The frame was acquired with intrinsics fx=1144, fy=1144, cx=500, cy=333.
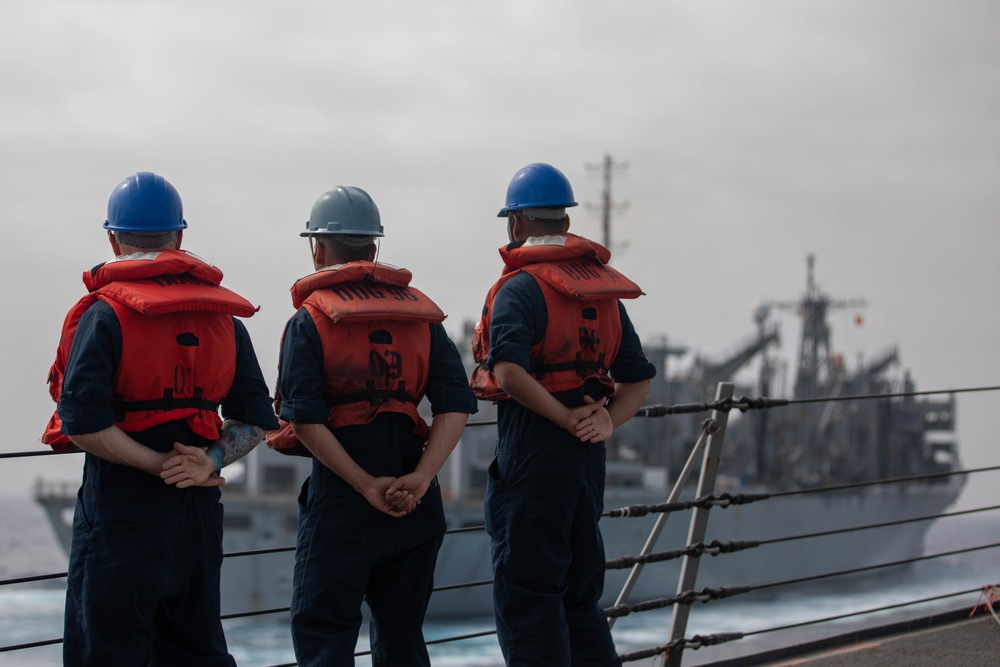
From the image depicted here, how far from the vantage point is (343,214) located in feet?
9.07

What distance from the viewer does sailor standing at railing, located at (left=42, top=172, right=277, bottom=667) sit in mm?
2410

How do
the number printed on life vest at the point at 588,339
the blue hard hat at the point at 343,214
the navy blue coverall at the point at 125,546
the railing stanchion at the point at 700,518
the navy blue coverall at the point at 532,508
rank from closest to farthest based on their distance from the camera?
1. the navy blue coverall at the point at 125,546
2. the blue hard hat at the point at 343,214
3. the navy blue coverall at the point at 532,508
4. the number printed on life vest at the point at 588,339
5. the railing stanchion at the point at 700,518

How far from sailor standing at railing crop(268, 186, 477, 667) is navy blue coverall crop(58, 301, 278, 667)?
0.77 ft

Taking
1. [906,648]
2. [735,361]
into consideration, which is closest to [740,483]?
[735,361]

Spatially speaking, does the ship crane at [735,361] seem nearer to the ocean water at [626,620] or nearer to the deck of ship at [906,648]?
the ocean water at [626,620]

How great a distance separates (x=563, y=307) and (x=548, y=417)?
0.30 m

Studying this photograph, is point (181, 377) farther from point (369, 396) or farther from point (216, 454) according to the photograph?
point (369, 396)

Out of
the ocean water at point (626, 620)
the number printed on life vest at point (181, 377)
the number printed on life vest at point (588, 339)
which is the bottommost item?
the ocean water at point (626, 620)

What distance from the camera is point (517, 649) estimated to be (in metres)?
3.04

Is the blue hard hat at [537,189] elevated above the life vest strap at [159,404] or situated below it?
above

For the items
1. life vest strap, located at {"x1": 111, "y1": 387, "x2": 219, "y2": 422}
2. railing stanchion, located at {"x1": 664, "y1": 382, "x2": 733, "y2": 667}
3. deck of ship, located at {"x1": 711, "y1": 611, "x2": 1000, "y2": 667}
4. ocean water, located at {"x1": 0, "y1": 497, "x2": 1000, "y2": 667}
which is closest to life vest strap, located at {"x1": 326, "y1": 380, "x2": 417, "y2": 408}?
life vest strap, located at {"x1": 111, "y1": 387, "x2": 219, "y2": 422}

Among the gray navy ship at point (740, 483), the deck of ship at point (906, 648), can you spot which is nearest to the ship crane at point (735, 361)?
the gray navy ship at point (740, 483)

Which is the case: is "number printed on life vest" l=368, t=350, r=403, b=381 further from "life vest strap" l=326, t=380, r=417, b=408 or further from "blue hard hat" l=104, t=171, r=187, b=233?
"blue hard hat" l=104, t=171, r=187, b=233

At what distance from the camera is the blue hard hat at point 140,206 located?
260cm
